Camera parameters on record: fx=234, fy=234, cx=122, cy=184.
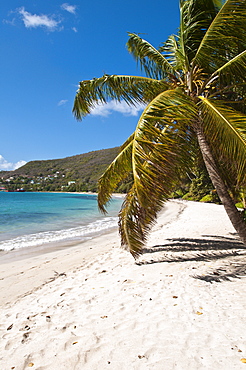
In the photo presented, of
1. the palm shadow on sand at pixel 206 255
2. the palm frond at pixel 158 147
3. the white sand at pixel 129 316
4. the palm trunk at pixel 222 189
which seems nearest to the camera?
the white sand at pixel 129 316

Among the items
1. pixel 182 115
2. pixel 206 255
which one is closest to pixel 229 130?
pixel 182 115

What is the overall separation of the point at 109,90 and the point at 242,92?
10.9ft

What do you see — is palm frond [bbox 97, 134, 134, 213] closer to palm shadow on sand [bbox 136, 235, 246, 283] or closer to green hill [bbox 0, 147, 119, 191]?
palm shadow on sand [bbox 136, 235, 246, 283]

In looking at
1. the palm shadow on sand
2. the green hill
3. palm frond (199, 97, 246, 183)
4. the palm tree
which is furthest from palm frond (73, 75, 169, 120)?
the green hill

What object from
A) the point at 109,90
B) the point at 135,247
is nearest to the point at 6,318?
the point at 135,247

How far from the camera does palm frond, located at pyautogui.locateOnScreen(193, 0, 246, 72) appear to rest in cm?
428

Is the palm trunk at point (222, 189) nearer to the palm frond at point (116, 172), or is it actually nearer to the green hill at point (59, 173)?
the palm frond at point (116, 172)

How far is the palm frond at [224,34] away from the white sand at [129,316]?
14.6ft

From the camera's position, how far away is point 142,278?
459cm

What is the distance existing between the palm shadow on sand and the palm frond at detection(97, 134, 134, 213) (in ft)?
6.26

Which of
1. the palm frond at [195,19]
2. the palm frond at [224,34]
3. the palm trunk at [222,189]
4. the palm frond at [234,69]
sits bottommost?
the palm trunk at [222,189]

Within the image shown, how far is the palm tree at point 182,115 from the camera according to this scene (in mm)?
3492

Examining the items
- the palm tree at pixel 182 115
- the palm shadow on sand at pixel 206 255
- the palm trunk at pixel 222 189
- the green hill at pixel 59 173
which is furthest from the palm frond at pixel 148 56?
the green hill at pixel 59 173

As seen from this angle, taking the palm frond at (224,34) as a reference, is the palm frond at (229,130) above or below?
below
